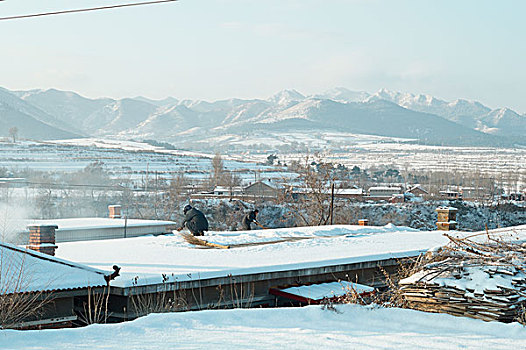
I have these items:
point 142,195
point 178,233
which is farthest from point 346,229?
point 142,195

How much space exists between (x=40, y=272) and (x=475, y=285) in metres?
5.77

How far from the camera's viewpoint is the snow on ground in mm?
4594

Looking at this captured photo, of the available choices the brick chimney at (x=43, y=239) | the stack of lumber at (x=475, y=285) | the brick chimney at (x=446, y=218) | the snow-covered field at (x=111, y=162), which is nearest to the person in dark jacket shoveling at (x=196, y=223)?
the brick chimney at (x=43, y=239)

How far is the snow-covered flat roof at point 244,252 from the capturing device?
1059cm

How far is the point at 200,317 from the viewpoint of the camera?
5340mm

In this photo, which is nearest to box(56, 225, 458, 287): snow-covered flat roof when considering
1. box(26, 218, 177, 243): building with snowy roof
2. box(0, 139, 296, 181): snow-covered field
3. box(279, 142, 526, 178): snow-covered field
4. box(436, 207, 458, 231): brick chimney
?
box(436, 207, 458, 231): brick chimney

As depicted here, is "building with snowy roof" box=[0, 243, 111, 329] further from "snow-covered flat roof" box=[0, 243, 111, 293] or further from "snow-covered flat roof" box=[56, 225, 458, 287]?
"snow-covered flat roof" box=[56, 225, 458, 287]

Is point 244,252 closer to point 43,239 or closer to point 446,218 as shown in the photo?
point 43,239

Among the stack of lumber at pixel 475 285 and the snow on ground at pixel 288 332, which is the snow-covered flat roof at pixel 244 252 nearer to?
the snow on ground at pixel 288 332

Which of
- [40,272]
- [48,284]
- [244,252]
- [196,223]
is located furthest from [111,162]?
[48,284]

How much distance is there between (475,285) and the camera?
547 centimetres

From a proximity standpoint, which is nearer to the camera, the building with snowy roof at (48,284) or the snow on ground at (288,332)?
the snow on ground at (288,332)

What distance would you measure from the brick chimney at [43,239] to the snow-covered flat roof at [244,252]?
392mm

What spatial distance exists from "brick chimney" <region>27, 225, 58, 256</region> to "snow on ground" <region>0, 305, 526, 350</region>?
24.6 ft
